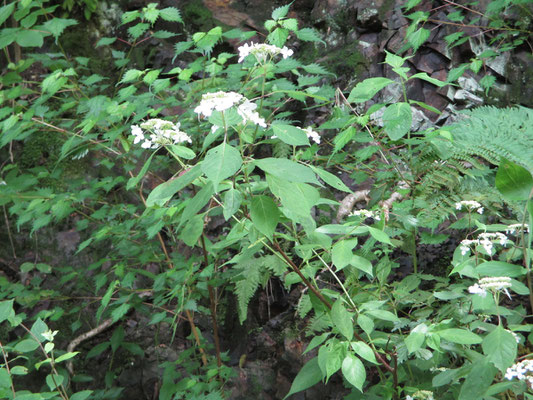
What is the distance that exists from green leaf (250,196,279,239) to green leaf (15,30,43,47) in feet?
5.63

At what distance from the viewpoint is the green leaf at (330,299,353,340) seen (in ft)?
4.27

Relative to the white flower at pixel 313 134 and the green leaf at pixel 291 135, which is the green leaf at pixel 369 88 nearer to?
the white flower at pixel 313 134

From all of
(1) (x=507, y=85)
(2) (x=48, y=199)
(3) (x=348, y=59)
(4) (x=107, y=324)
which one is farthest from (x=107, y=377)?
(1) (x=507, y=85)

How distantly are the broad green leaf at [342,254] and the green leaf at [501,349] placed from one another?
38 centimetres

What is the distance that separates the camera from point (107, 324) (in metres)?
3.15

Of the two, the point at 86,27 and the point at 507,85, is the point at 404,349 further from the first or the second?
the point at 86,27

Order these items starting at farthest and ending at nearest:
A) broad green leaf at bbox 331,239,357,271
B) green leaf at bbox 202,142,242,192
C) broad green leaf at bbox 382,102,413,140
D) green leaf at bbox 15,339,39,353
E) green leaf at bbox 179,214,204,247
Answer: green leaf at bbox 15,339,39,353 → broad green leaf at bbox 382,102,413,140 → green leaf at bbox 179,214,204,247 → broad green leaf at bbox 331,239,357,271 → green leaf at bbox 202,142,242,192

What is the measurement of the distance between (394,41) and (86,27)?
2.47 m

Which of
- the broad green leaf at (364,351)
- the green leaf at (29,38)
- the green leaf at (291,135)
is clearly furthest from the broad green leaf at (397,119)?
the green leaf at (29,38)

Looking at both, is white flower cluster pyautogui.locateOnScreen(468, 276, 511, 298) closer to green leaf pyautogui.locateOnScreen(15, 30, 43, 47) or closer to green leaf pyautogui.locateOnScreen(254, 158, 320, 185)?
green leaf pyautogui.locateOnScreen(254, 158, 320, 185)

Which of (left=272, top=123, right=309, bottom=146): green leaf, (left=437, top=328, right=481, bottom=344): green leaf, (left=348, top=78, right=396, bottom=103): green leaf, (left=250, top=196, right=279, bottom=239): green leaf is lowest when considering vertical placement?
(left=437, top=328, right=481, bottom=344): green leaf

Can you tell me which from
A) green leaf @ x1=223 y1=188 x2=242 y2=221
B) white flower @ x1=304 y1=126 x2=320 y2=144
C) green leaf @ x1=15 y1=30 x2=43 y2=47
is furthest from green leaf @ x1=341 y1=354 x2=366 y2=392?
green leaf @ x1=15 y1=30 x2=43 y2=47

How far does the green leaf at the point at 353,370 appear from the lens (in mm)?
1237

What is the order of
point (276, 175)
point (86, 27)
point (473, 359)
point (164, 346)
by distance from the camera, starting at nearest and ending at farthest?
point (276, 175) < point (473, 359) < point (164, 346) < point (86, 27)
